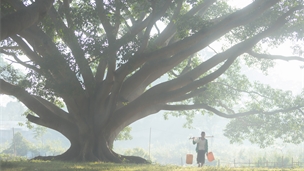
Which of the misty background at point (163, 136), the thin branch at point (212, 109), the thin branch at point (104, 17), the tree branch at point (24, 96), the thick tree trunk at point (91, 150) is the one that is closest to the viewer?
the thin branch at point (104, 17)

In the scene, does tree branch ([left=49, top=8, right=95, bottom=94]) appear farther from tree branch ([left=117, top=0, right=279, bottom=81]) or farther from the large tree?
tree branch ([left=117, top=0, right=279, bottom=81])

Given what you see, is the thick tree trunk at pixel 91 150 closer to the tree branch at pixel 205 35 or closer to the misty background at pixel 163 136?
the tree branch at pixel 205 35

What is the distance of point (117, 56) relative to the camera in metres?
13.2

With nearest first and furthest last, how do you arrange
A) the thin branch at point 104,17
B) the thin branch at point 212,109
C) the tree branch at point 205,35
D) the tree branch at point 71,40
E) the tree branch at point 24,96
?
the tree branch at point 71,40
the thin branch at point 104,17
the tree branch at point 205,35
the tree branch at point 24,96
the thin branch at point 212,109

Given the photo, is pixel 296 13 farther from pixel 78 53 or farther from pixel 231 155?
pixel 231 155

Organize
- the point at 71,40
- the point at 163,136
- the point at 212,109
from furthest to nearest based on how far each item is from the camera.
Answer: the point at 163,136 → the point at 212,109 → the point at 71,40

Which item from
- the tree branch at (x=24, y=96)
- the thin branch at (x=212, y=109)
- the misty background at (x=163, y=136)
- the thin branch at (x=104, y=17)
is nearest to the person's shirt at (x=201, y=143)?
the thin branch at (x=212, y=109)

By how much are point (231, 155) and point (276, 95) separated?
6287cm

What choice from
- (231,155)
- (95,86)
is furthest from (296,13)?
(231,155)

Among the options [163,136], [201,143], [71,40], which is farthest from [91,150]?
[163,136]

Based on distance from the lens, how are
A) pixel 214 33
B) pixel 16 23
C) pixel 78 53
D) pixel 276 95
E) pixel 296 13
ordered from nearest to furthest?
1. pixel 16 23
2. pixel 78 53
3. pixel 214 33
4. pixel 296 13
5. pixel 276 95

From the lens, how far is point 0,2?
10562 mm

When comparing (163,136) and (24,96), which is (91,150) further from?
(163,136)

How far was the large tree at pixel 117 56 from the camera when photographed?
13.0 metres
